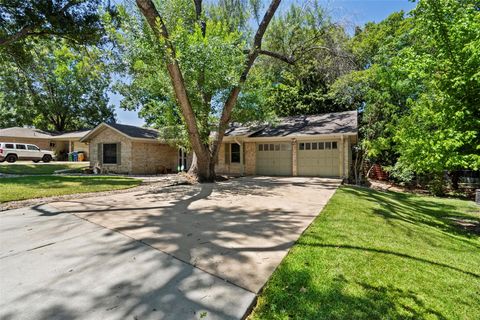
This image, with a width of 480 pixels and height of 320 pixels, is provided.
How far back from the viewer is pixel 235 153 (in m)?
17.8

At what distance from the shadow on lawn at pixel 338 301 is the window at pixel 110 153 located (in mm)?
17526

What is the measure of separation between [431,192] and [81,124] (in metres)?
41.4

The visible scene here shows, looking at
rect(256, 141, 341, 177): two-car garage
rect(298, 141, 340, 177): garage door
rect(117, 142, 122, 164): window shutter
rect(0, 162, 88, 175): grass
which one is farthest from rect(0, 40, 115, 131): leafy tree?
rect(298, 141, 340, 177): garage door

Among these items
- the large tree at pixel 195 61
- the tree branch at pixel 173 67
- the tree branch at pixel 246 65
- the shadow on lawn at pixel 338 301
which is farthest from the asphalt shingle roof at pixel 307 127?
the shadow on lawn at pixel 338 301

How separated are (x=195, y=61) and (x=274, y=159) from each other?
846 centimetres

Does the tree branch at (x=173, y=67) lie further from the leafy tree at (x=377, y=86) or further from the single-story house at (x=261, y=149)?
the leafy tree at (x=377, y=86)

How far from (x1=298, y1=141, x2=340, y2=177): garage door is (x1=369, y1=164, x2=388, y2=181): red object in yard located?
5871mm

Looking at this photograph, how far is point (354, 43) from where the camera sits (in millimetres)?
22625

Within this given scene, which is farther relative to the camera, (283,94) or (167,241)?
(283,94)

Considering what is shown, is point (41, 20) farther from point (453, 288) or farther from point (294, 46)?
point (453, 288)

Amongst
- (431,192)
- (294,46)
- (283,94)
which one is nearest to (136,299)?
(431,192)

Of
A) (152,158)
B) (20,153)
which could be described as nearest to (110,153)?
(152,158)

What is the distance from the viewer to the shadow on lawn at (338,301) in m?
2.62

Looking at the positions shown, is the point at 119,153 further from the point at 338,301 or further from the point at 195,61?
the point at 338,301
